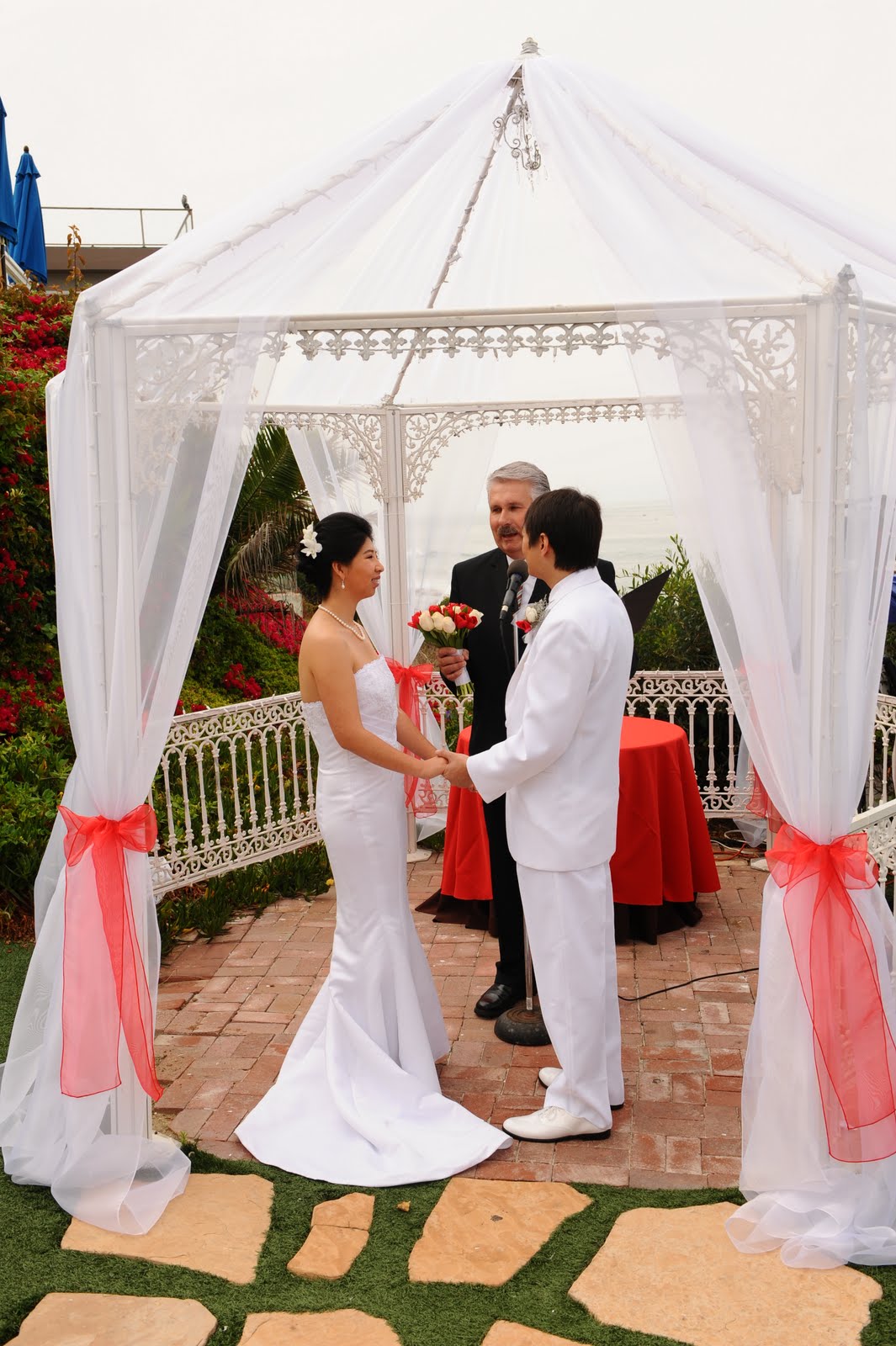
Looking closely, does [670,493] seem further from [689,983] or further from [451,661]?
[689,983]

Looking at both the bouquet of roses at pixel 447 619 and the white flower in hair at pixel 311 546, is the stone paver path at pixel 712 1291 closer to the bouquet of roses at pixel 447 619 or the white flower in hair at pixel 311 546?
the bouquet of roses at pixel 447 619

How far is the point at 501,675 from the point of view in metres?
4.69

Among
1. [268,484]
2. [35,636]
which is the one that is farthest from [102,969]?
[268,484]

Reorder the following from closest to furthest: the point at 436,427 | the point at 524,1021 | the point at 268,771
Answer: the point at 524,1021
the point at 436,427
the point at 268,771

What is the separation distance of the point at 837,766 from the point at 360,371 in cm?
365

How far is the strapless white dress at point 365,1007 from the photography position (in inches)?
147

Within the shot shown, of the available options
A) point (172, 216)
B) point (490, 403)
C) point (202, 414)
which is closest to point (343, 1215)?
point (202, 414)

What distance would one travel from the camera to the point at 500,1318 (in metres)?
2.85

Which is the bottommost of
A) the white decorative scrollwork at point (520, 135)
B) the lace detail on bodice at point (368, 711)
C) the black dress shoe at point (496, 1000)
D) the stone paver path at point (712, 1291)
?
the stone paver path at point (712, 1291)

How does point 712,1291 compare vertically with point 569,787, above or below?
below

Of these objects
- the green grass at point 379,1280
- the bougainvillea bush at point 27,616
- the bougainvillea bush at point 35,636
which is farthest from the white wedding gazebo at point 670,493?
the bougainvillea bush at point 27,616

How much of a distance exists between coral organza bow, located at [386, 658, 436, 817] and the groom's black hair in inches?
84.9

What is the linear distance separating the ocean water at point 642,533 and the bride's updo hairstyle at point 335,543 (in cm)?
499

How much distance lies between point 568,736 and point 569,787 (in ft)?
0.63
